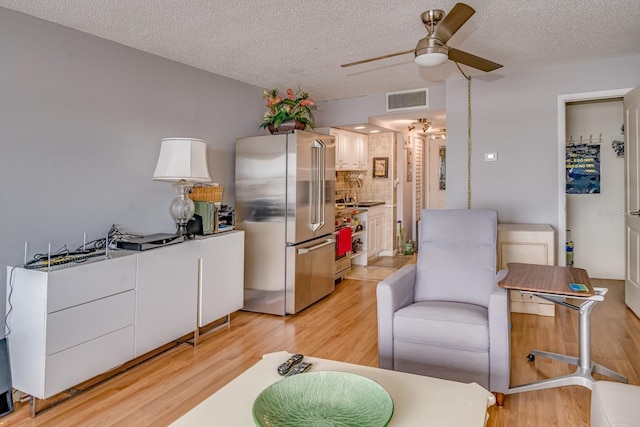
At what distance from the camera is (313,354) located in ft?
9.68

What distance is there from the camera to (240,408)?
138 centimetres

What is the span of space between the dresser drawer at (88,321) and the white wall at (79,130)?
0.58 m

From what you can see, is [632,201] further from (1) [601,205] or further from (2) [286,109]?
(2) [286,109]

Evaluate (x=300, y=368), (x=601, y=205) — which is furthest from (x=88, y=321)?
(x=601, y=205)

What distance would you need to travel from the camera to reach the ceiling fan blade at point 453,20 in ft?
7.30

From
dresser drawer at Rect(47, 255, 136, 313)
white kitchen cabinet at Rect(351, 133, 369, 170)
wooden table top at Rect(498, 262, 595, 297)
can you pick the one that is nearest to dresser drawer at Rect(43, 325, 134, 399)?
dresser drawer at Rect(47, 255, 136, 313)

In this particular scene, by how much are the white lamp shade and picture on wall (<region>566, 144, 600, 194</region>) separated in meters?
4.70

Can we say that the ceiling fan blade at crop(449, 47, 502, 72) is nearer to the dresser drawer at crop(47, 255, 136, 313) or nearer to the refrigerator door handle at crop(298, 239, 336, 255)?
the refrigerator door handle at crop(298, 239, 336, 255)

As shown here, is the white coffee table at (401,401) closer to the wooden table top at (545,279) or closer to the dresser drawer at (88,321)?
the wooden table top at (545,279)

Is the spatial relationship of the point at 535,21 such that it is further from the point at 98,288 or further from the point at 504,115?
the point at 98,288

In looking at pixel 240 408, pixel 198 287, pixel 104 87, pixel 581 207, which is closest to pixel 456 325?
pixel 240 408

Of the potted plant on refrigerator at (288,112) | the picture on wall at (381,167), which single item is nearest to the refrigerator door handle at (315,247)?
the potted plant on refrigerator at (288,112)

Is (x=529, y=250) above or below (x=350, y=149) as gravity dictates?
below

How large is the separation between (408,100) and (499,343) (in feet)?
11.5
